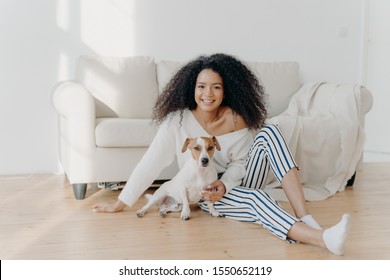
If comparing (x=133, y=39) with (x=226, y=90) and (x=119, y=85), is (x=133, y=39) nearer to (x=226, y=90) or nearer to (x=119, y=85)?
(x=119, y=85)

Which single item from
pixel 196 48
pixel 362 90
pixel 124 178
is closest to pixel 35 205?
pixel 124 178

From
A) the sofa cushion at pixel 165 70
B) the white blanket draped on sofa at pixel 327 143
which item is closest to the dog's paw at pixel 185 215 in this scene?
the white blanket draped on sofa at pixel 327 143

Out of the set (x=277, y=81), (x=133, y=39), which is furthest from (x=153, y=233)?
(x=133, y=39)

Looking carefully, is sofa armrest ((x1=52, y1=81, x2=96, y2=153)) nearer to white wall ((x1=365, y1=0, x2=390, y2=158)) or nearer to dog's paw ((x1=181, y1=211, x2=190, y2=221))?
dog's paw ((x1=181, y1=211, x2=190, y2=221))

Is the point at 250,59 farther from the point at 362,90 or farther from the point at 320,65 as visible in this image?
the point at 362,90

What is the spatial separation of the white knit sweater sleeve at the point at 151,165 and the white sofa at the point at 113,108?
54cm

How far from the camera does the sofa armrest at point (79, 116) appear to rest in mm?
2670

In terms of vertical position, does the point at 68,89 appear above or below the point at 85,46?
below

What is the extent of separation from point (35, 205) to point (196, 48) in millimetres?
1815

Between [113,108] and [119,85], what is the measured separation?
0.54ft

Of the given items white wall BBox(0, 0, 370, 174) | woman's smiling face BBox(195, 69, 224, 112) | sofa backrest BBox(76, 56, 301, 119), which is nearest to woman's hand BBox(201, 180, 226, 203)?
woman's smiling face BBox(195, 69, 224, 112)

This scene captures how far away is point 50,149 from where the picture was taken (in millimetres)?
3570

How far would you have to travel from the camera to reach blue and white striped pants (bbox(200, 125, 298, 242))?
1900mm

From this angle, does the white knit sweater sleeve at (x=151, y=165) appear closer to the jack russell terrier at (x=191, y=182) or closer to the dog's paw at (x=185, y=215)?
the jack russell terrier at (x=191, y=182)
